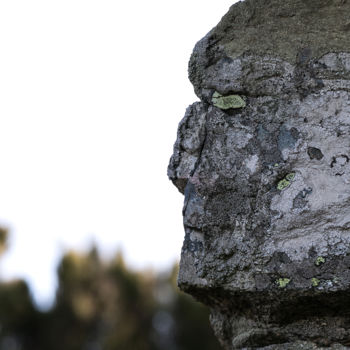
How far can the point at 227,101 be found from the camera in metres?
2.22

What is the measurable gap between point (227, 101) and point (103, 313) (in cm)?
1071

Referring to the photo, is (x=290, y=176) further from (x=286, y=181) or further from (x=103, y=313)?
(x=103, y=313)

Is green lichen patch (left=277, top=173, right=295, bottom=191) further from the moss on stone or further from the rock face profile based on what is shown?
the moss on stone

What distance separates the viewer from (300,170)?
2094 mm

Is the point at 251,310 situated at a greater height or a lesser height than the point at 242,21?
lesser

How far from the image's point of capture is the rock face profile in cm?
200

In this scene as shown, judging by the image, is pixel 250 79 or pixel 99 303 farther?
pixel 99 303

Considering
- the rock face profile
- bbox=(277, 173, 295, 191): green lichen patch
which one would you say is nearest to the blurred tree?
the rock face profile

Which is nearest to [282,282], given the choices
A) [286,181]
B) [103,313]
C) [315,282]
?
[315,282]

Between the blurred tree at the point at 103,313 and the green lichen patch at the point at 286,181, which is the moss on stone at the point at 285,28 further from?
the blurred tree at the point at 103,313

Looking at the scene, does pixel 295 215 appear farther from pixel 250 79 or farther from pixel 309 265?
pixel 250 79

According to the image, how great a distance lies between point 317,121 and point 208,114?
0.37 m

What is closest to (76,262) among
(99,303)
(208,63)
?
(99,303)

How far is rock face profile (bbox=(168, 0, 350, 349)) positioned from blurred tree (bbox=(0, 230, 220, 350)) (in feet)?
31.6
